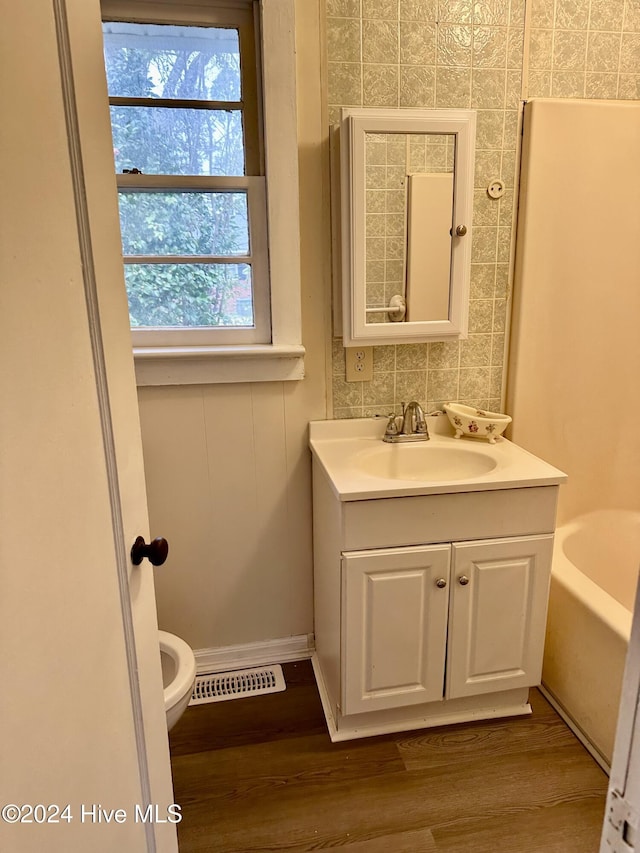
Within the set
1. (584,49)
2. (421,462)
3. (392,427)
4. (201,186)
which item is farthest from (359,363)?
(584,49)

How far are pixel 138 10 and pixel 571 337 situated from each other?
1613 mm

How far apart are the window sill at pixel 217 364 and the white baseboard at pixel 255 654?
94 cm

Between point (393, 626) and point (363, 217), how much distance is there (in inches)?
45.6

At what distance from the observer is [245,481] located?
6.33 ft

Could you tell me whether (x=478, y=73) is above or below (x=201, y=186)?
above

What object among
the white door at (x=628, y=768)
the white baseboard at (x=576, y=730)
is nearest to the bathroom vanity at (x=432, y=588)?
the white baseboard at (x=576, y=730)

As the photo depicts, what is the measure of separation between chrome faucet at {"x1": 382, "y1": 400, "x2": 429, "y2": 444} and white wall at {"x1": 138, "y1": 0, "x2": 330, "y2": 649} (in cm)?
24

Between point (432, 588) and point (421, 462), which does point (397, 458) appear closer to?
point (421, 462)

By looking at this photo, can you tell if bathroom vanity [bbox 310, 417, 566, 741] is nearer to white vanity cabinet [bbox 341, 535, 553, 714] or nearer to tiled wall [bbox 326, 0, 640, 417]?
white vanity cabinet [bbox 341, 535, 553, 714]

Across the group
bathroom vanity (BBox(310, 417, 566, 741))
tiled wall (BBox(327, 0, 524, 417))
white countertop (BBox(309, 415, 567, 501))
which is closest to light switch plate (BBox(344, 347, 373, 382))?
tiled wall (BBox(327, 0, 524, 417))

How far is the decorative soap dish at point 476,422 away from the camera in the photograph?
1886 millimetres

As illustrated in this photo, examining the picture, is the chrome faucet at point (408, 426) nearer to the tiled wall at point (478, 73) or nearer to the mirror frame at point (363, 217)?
the tiled wall at point (478, 73)

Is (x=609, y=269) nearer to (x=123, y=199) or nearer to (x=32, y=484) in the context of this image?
(x=123, y=199)

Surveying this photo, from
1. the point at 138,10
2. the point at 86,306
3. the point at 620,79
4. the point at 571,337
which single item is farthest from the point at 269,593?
the point at 620,79
